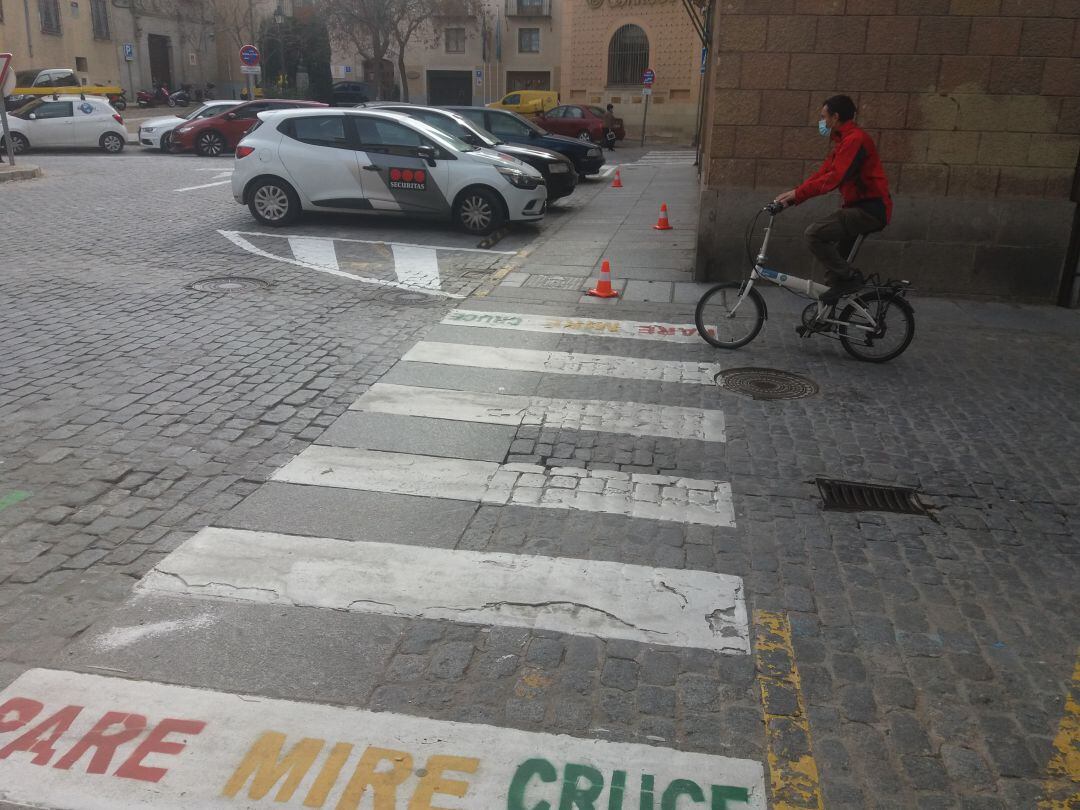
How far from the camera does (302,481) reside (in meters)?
5.29

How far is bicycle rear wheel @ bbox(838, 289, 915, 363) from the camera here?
25.0ft

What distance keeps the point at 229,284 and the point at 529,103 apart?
28903mm

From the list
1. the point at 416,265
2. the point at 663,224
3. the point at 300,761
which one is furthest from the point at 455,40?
the point at 300,761

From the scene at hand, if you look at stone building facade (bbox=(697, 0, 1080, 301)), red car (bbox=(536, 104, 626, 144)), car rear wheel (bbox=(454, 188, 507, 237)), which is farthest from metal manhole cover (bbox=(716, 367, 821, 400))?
red car (bbox=(536, 104, 626, 144))

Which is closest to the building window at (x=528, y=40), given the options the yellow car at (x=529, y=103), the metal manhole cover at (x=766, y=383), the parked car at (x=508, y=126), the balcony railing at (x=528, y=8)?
the balcony railing at (x=528, y=8)

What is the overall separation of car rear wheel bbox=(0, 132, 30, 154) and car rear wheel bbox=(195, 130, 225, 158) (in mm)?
4225

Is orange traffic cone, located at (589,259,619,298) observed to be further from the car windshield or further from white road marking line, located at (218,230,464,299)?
the car windshield

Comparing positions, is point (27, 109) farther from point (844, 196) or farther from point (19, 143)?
point (844, 196)

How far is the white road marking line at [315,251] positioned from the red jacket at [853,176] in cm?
607

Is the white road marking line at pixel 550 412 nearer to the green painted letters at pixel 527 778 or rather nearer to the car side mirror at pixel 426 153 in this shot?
the green painted letters at pixel 527 778

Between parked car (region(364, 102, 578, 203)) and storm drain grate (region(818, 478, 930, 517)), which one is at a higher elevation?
parked car (region(364, 102, 578, 203))

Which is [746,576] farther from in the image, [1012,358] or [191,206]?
[191,206]

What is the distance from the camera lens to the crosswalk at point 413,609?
3012 mm

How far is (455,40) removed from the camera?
49.8m
